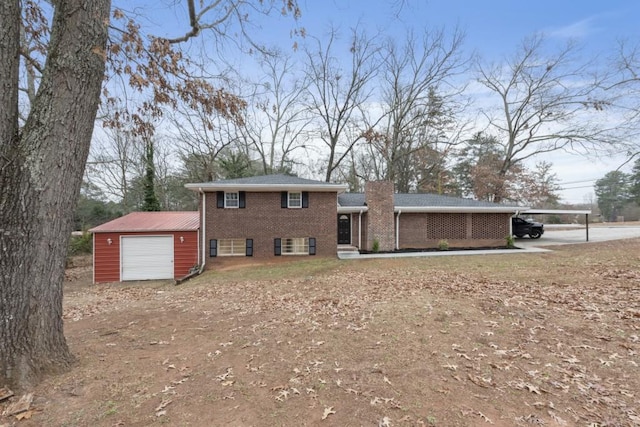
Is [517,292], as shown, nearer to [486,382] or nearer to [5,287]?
[486,382]

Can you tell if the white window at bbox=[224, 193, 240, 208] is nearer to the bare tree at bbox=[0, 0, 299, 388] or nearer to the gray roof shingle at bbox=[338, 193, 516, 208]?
the gray roof shingle at bbox=[338, 193, 516, 208]

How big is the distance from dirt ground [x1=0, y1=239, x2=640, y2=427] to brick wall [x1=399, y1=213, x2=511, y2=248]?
33.3ft

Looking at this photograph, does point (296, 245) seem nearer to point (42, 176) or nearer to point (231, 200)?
point (231, 200)

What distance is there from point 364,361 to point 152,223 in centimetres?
1559

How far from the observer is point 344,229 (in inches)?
722

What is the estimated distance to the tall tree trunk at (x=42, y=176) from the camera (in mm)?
Result: 3102

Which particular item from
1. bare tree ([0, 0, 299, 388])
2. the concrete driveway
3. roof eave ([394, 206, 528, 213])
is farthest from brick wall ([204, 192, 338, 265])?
the concrete driveway

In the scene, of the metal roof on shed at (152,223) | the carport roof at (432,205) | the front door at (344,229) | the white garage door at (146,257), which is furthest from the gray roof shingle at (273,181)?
the white garage door at (146,257)

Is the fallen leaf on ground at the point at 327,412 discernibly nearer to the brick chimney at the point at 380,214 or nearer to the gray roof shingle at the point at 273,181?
the gray roof shingle at the point at 273,181

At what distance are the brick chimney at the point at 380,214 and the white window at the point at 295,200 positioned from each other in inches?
167

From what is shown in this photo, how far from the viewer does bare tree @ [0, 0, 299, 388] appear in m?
3.10

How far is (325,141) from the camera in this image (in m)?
25.3

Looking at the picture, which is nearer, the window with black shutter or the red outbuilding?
the window with black shutter

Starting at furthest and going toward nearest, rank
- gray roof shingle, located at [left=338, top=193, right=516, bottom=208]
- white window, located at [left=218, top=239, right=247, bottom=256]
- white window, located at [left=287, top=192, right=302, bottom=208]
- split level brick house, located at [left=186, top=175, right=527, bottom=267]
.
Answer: gray roof shingle, located at [left=338, top=193, right=516, bottom=208] < white window, located at [left=287, top=192, right=302, bottom=208] < white window, located at [left=218, top=239, right=247, bottom=256] < split level brick house, located at [left=186, top=175, right=527, bottom=267]
